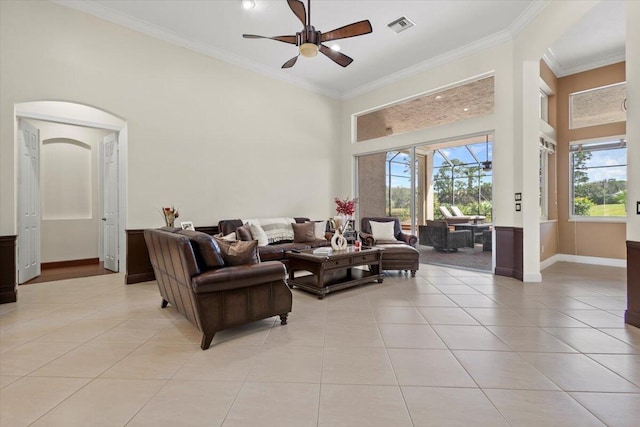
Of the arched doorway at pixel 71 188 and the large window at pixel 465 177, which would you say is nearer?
the arched doorway at pixel 71 188

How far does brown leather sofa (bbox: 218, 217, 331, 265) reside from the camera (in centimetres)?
495

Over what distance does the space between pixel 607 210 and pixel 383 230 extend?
433 cm

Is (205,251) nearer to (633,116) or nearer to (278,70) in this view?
(633,116)

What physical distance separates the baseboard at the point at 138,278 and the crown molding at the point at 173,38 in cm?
376

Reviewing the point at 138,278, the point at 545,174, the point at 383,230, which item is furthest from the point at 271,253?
the point at 545,174

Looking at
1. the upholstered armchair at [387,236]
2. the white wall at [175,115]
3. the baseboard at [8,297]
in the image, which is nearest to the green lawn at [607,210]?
the upholstered armchair at [387,236]

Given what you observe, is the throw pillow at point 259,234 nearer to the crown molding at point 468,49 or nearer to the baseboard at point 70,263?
the baseboard at point 70,263

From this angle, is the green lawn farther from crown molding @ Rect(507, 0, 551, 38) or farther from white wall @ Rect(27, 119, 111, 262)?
white wall @ Rect(27, 119, 111, 262)

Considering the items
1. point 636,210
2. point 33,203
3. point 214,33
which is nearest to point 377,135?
point 214,33

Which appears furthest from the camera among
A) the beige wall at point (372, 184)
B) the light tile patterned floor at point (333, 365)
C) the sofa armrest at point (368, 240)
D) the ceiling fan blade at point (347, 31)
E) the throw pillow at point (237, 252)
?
the beige wall at point (372, 184)

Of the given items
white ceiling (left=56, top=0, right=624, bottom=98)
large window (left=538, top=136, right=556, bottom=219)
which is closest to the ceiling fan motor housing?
white ceiling (left=56, top=0, right=624, bottom=98)

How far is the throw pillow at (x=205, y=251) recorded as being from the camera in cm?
260

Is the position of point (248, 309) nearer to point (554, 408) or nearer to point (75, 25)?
point (554, 408)

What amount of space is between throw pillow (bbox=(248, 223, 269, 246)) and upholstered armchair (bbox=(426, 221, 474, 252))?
10.9ft
